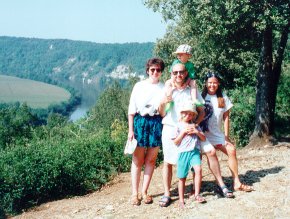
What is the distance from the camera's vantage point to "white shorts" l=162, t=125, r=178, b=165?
5.48m

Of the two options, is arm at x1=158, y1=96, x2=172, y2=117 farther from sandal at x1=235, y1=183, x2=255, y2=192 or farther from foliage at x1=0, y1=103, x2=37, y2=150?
foliage at x1=0, y1=103, x2=37, y2=150

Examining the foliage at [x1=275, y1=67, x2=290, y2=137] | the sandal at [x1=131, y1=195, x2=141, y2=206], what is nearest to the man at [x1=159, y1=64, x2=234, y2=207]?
the sandal at [x1=131, y1=195, x2=141, y2=206]

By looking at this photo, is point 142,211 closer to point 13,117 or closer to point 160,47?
point 160,47

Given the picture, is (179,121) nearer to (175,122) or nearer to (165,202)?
(175,122)

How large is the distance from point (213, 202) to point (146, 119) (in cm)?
155

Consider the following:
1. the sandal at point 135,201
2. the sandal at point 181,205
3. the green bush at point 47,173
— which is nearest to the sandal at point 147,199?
the sandal at point 135,201

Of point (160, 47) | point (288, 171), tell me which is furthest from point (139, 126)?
point (160, 47)

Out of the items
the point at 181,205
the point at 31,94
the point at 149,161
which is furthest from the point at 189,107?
the point at 31,94

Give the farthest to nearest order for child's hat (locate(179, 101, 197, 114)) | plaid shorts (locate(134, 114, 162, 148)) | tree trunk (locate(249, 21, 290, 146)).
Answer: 1. tree trunk (locate(249, 21, 290, 146))
2. plaid shorts (locate(134, 114, 162, 148))
3. child's hat (locate(179, 101, 197, 114))

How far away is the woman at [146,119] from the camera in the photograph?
5.48 metres

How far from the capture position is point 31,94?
150m

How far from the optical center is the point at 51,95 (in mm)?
154000

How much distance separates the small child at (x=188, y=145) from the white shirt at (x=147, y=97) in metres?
0.41

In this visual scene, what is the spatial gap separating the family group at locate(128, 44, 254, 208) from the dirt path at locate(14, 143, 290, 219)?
5.9 inches
